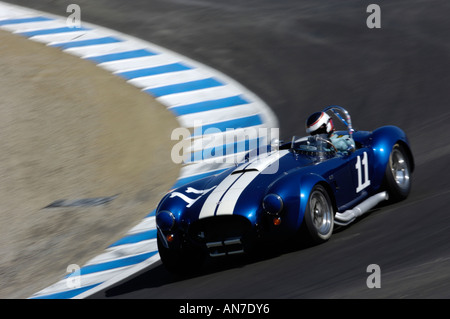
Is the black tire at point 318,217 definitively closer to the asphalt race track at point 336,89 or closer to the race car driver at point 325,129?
the asphalt race track at point 336,89

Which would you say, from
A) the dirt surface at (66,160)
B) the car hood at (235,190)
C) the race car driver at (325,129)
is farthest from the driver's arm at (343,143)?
the dirt surface at (66,160)

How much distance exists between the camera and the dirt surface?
8.52 meters

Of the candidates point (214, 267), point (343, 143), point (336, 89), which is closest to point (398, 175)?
point (343, 143)

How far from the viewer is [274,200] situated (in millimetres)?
6633

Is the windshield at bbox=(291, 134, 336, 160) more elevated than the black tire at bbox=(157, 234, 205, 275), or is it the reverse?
the windshield at bbox=(291, 134, 336, 160)

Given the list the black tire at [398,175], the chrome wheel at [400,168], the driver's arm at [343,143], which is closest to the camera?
the driver's arm at [343,143]

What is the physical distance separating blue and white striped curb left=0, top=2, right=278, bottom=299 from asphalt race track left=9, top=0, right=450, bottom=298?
321 millimetres

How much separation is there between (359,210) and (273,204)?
1199mm

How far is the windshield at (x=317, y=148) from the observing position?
7.69m

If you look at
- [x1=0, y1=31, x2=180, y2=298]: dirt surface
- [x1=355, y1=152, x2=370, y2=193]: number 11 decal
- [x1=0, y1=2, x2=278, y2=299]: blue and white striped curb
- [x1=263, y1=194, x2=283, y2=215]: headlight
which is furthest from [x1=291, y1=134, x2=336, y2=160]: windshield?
[x1=0, y1=31, x2=180, y2=298]: dirt surface

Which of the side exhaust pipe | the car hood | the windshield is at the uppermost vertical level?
the windshield

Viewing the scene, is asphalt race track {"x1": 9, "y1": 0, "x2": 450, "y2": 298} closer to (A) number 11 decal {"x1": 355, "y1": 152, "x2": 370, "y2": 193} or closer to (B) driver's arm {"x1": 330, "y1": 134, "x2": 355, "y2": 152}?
(A) number 11 decal {"x1": 355, "y1": 152, "x2": 370, "y2": 193}

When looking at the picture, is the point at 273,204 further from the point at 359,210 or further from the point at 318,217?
the point at 359,210

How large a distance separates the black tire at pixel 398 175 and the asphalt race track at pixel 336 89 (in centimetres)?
13
